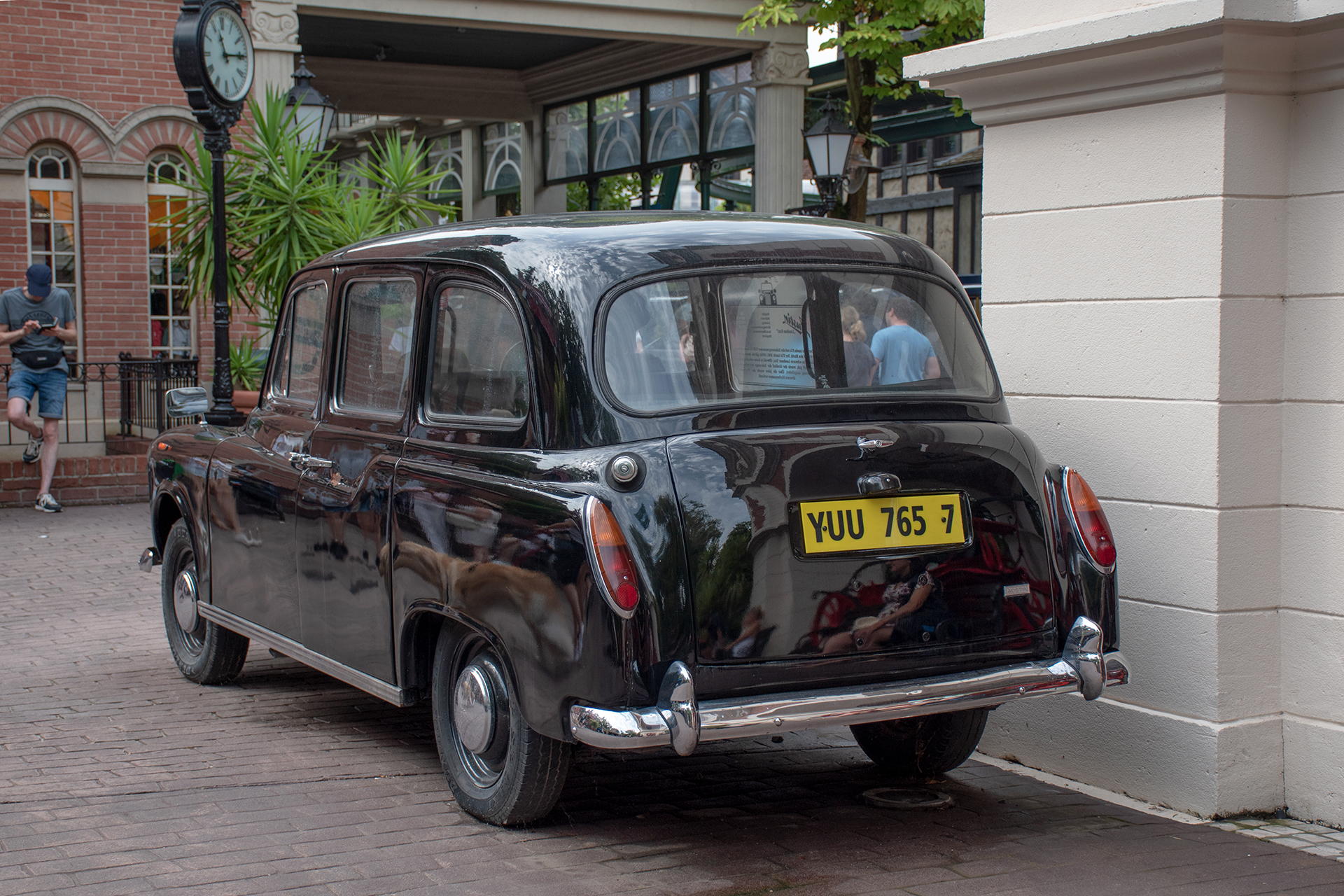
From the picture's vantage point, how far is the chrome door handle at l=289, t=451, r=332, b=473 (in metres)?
5.45

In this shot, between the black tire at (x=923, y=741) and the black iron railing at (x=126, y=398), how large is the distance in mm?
11768

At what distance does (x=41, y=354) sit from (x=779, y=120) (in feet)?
34.1

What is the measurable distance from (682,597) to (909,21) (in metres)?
14.0

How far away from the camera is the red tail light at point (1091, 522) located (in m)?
4.64

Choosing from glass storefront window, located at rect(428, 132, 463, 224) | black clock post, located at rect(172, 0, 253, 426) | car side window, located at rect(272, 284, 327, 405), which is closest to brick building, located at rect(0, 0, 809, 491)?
black clock post, located at rect(172, 0, 253, 426)

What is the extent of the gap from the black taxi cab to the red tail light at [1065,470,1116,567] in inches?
0.4

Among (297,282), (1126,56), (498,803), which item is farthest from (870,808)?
(297,282)

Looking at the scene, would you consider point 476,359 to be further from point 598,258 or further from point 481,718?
point 481,718

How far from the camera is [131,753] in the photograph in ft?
18.6

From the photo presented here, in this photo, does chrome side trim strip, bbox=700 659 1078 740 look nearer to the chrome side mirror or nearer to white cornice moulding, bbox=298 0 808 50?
the chrome side mirror

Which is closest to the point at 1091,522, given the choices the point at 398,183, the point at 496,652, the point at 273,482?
the point at 496,652

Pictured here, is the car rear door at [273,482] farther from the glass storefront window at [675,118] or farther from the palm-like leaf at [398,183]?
the glass storefront window at [675,118]

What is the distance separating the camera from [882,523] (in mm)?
4293

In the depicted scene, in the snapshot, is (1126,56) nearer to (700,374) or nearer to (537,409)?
(700,374)
